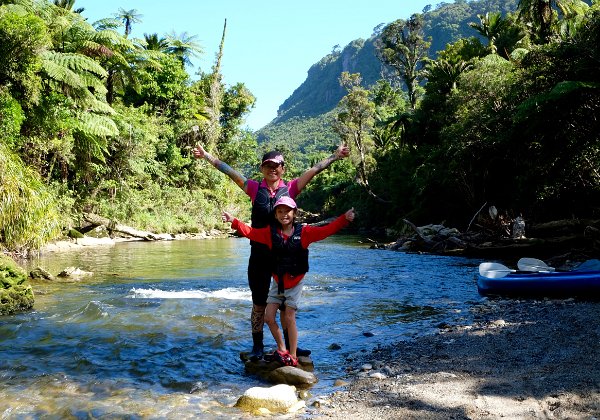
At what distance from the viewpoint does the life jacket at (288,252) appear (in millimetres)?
4406

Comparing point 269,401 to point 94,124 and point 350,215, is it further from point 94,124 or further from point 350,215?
point 94,124

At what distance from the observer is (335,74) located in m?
155

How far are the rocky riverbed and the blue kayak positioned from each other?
1347mm

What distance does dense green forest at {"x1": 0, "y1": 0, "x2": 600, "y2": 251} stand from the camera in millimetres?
14562

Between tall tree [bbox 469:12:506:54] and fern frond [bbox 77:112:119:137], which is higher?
tall tree [bbox 469:12:506:54]

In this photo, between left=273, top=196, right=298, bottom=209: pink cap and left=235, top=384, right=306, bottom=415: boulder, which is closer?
left=235, top=384, right=306, bottom=415: boulder

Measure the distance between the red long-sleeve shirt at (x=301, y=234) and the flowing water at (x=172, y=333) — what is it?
3.04 feet

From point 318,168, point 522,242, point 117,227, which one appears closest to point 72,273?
point 318,168

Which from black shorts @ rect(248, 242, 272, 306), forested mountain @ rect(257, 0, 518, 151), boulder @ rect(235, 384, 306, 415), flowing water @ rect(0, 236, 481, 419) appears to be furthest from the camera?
forested mountain @ rect(257, 0, 518, 151)

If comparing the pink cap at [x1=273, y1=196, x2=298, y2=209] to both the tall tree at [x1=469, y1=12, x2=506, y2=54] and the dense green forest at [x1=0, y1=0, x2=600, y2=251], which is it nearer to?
the dense green forest at [x1=0, y1=0, x2=600, y2=251]

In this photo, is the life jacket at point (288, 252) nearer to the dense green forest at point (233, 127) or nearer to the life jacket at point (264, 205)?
the life jacket at point (264, 205)

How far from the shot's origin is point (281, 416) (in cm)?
357

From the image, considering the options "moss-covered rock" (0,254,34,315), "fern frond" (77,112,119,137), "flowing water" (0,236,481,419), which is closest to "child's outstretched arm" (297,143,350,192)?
"flowing water" (0,236,481,419)

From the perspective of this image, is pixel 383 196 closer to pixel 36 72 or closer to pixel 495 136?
pixel 495 136
